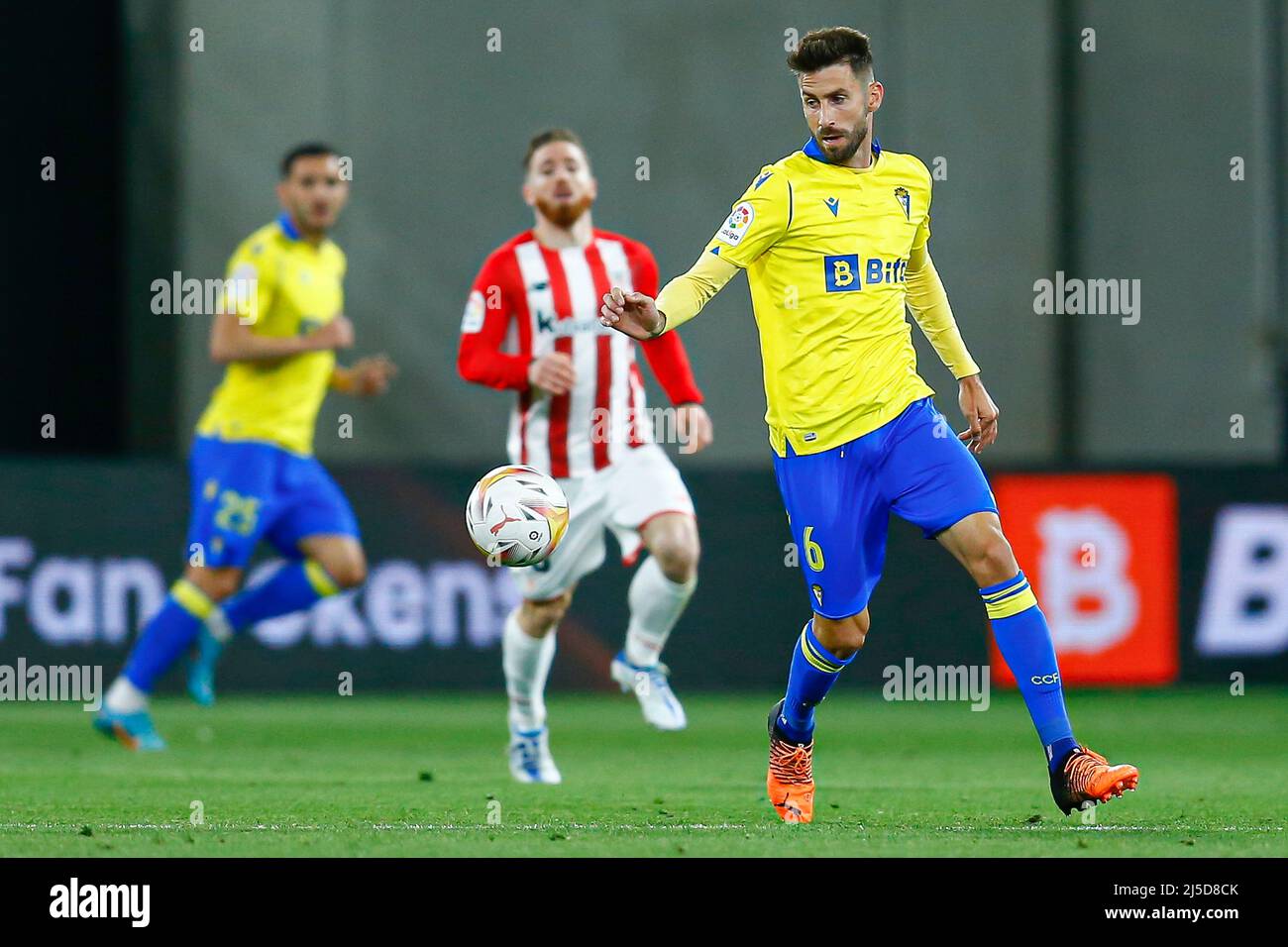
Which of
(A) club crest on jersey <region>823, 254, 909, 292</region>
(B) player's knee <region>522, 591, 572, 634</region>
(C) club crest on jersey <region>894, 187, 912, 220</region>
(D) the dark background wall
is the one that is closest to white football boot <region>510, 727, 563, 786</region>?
(B) player's knee <region>522, 591, 572, 634</region>

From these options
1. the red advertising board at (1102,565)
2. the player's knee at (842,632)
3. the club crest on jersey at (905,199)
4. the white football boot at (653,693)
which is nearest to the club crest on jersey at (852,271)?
the club crest on jersey at (905,199)

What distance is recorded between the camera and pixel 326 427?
13.5 m

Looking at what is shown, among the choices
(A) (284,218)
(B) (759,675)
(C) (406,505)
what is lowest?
(B) (759,675)

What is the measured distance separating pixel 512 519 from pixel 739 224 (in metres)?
1.21

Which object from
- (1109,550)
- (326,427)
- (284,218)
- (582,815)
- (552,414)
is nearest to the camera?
(582,815)

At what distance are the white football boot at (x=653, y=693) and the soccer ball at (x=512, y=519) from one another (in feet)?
5.64

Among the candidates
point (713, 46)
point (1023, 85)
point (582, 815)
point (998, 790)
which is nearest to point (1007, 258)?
point (1023, 85)

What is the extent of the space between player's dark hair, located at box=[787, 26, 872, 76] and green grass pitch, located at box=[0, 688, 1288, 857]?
2.13 metres

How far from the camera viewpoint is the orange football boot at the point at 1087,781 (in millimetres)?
5383

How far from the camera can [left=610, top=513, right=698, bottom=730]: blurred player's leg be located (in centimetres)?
770

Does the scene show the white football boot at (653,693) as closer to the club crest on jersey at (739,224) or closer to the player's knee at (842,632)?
the player's knee at (842,632)

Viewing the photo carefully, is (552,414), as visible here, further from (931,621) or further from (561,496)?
(931,621)

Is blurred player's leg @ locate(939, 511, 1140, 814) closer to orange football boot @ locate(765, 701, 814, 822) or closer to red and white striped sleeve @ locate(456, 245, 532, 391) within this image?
orange football boot @ locate(765, 701, 814, 822)

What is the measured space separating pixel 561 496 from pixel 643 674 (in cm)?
174
